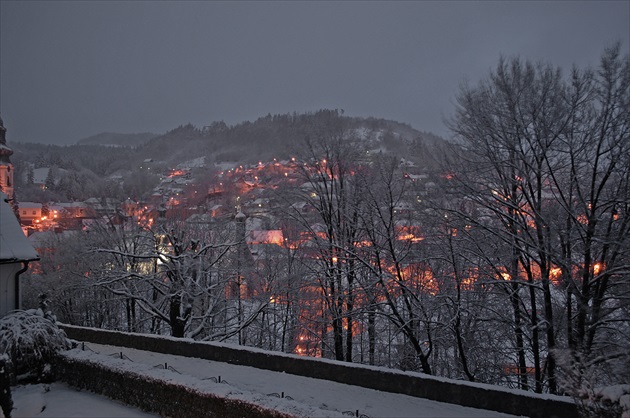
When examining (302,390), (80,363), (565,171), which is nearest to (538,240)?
(565,171)

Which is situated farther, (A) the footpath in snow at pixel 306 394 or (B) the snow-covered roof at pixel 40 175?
(B) the snow-covered roof at pixel 40 175

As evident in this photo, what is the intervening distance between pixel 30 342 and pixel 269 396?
664cm

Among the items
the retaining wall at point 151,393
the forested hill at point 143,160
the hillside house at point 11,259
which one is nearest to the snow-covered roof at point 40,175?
the forested hill at point 143,160

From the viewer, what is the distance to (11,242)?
41.0 ft

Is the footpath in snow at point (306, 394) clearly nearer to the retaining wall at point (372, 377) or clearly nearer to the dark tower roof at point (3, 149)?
the retaining wall at point (372, 377)

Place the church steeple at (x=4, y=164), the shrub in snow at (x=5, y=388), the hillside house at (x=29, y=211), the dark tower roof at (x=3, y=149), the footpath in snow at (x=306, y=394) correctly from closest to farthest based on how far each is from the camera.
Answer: the footpath in snow at (x=306, y=394)
the shrub in snow at (x=5, y=388)
the dark tower roof at (x=3, y=149)
the church steeple at (x=4, y=164)
the hillside house at (x=29, y=211)

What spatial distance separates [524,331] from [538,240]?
4654 millimetres

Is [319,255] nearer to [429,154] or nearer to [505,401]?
[429,154]

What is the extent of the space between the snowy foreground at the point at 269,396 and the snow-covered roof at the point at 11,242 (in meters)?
3.10

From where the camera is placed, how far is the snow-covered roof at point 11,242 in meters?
12.2

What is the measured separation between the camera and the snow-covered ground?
31.9 ft

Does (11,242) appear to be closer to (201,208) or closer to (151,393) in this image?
(151,393)

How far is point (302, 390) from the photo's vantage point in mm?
10789

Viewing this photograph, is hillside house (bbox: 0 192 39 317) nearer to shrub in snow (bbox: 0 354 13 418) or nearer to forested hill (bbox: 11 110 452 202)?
shrub in snow (bbox: 0 354 13 418)
